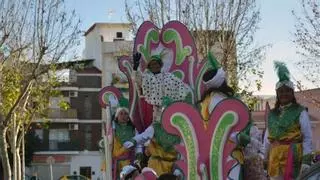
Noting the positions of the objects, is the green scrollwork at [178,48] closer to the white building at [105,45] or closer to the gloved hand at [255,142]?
the gloved hand at [255,142]

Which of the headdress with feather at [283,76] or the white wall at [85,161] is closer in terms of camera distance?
the headdress with feather at [283,76]

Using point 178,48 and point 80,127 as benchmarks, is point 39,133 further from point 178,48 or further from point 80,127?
point 178,48

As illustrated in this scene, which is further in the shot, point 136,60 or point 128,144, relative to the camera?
point 136,60

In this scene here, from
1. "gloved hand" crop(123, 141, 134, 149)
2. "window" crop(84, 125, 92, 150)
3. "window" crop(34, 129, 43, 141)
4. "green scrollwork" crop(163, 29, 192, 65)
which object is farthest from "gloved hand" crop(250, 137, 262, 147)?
"window" crop(84, 125, 92, 150)

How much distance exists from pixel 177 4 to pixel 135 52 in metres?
13.9

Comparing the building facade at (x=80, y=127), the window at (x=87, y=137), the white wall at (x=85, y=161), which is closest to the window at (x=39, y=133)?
the building facade at (x=80, y=127)

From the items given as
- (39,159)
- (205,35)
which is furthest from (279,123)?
(39,159)

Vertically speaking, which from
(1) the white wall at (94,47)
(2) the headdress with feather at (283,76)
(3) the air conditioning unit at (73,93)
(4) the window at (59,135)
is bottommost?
(4) the window at (59,135)

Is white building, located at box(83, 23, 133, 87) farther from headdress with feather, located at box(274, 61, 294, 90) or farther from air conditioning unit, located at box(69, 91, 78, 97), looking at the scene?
headdress with feather, located at box(274, 61, 294, 90)

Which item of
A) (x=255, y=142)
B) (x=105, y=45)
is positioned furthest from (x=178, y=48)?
(x=105, y=45)

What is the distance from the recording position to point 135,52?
986 cm

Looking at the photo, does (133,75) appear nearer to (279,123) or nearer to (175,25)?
(175,25)

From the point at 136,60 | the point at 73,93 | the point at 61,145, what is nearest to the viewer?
the point at 136,60

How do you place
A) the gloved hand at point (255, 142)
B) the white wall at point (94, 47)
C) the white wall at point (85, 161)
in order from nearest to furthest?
the gloved hand at point (255, 142) < the white wall at point (85, 161) < the white wall at point (94, 47)
